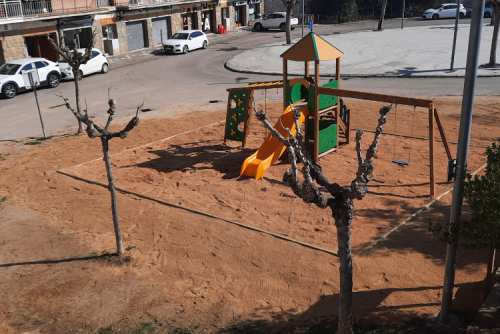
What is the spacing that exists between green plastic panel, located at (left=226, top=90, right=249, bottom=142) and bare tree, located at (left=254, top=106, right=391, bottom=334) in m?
9.08

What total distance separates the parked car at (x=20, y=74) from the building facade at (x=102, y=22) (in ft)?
7.26

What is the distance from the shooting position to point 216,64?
30.2 m

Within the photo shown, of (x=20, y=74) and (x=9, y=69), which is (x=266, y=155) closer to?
(x=20, y=74)

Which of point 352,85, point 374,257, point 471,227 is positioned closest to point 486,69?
point 352,85

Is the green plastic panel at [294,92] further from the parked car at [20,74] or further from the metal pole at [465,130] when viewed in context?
the parked car at [20,74]

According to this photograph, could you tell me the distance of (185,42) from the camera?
34.0 m

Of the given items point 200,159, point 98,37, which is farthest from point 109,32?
point 200,159

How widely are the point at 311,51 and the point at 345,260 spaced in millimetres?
8379

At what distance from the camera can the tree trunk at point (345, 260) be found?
5.77m

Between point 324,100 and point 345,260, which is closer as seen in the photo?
point 345,260

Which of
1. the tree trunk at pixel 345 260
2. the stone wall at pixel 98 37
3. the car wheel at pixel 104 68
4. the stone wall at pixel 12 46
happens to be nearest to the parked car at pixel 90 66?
the car wheel at pixel 104 68

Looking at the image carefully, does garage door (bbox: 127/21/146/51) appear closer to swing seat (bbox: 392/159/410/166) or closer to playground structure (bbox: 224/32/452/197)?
playground structure (bbox: 224/32/452/197)

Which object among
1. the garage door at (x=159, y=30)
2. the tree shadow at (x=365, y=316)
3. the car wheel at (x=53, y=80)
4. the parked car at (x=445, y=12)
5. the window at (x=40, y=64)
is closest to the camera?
the tree shadow at (x=365, y=316)

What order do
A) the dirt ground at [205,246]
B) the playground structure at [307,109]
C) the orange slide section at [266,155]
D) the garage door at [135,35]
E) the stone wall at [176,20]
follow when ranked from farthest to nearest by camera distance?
the stone wall at [176,20] < the garage door at [135,35] < the playground structure at [307,109] < the orange slide section at [266,155] < the dirt ground at [205,246]
